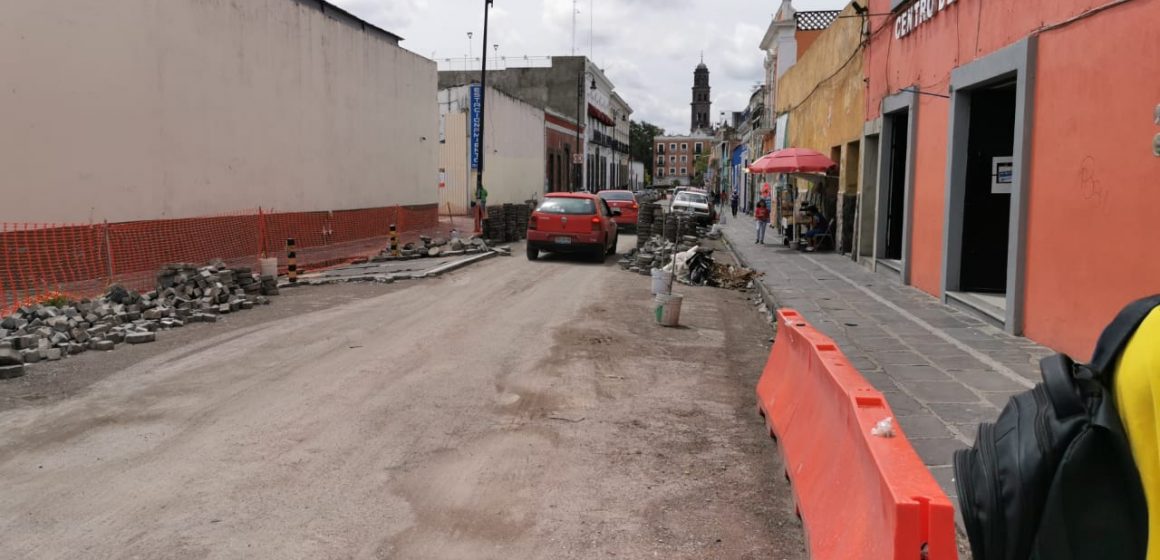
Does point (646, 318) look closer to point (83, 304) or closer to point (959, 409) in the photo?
point (959, 409)

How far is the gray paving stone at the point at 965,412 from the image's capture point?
584 cm

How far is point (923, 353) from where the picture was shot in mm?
8133

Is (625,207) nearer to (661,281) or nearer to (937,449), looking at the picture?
(661,281)

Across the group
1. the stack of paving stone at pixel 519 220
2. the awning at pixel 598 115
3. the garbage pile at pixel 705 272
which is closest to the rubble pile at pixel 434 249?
the stack of paving stone at pixel 519 220

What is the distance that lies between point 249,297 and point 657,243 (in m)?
9.34

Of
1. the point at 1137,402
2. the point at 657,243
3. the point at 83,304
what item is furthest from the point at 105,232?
the point at 1137,402

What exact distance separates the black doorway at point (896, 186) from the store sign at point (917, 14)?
1.49 m

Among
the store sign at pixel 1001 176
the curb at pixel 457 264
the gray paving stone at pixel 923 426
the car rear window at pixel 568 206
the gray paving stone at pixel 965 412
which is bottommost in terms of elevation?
the gray paving stone at pixel 923 426

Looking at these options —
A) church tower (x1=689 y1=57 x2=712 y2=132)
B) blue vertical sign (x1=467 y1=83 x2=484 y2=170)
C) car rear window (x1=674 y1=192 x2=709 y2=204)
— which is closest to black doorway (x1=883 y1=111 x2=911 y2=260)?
car rear window (x1=674 y1=192 x2=709 y2=204)

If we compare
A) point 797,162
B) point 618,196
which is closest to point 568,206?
point 797,162

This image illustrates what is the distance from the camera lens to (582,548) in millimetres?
3957

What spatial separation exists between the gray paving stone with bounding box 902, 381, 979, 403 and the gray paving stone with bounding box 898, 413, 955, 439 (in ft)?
1.70

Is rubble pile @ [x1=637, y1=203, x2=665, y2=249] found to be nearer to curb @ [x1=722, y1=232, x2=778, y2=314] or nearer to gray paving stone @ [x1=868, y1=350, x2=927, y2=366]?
curb @ [x1=722, y1=232, x2=778, y2=314]

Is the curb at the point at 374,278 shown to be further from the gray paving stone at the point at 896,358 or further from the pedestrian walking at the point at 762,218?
the pedestrian walking at the point at 762,218
